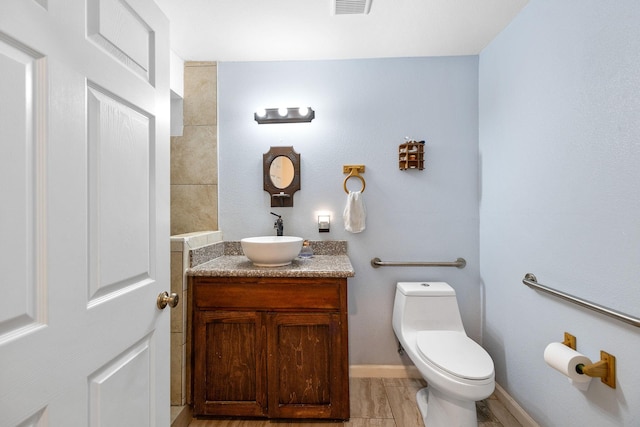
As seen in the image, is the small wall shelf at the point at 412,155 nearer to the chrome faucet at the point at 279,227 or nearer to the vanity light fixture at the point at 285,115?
the vanity light fixture at the point at 285,115

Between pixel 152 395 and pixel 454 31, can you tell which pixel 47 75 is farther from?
pixel 454 31

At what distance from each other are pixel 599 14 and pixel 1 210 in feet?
6.51

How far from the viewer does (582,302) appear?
128 cm

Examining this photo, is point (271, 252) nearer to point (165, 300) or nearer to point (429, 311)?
point (165, 300)

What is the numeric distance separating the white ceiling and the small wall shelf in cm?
65

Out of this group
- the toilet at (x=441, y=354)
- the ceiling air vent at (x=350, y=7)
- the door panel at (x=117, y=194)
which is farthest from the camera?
the ceiling air vent at (x=350, y=7)

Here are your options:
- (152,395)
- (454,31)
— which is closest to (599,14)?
(454,31)

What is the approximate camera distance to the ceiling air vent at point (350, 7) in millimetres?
1622

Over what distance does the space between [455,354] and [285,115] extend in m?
1.83

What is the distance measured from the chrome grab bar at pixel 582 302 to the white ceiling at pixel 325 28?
1.49m

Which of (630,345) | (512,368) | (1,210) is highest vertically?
A: (1,210)

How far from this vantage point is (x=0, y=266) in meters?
0.56

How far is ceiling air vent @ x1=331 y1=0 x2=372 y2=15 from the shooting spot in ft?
5.32

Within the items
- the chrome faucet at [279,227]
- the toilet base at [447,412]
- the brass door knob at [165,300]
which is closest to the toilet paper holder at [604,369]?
the toilet base at [447,412]
